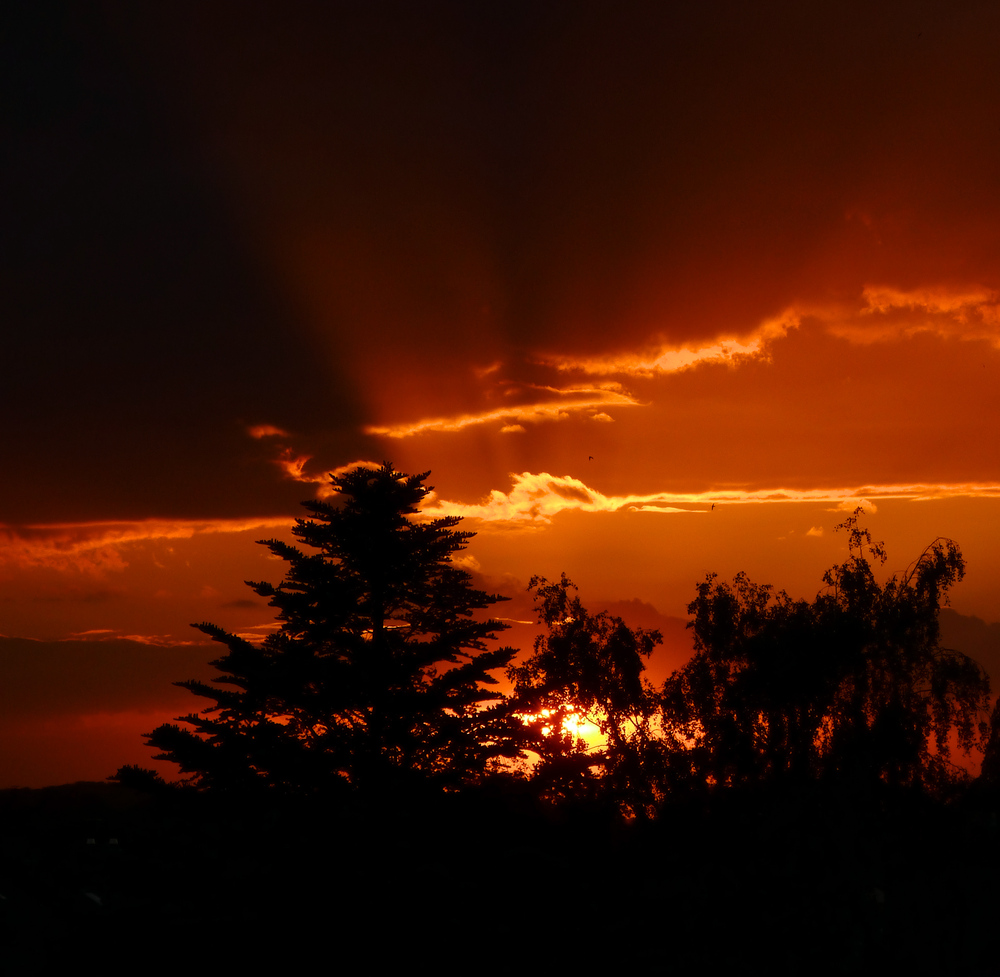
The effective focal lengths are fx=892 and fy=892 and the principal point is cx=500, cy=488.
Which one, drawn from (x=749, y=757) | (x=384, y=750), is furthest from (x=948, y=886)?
(x=384, y=750)

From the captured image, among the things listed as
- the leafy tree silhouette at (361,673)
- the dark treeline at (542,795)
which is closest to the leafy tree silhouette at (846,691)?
the dark treeline at (542,795)

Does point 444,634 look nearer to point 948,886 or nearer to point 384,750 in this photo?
point 384,750

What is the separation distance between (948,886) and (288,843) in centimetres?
1550

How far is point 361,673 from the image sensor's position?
128 ft

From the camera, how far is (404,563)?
43844 millimetres

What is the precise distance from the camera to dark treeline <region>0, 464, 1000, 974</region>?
18.0 meters

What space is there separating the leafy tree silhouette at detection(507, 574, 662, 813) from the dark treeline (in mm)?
112

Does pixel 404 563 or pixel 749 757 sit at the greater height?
pixel 404 563

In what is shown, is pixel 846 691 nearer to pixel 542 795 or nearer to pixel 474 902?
pixel 542 795

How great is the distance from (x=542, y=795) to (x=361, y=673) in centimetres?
935

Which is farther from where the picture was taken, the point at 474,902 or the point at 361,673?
the point at 361,673

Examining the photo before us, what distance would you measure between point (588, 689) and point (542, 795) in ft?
16.8

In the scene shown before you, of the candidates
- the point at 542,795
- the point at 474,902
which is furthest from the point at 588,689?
the point at 474,902

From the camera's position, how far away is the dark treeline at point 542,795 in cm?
1798
